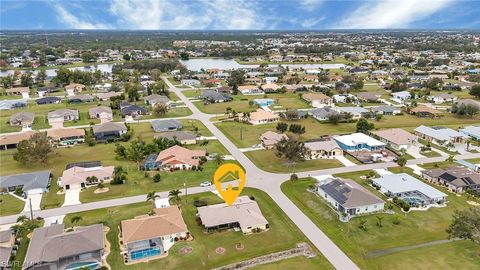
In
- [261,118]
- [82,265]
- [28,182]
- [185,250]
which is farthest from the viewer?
[261,118]

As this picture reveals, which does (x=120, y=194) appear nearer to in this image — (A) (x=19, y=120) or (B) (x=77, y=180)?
(B) (x=77, y=180)

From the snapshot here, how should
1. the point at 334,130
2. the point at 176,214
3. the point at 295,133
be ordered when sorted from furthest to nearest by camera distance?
the point at 334,130
the point at 295,133
the point at 176,214

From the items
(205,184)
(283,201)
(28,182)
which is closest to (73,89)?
(28,182)

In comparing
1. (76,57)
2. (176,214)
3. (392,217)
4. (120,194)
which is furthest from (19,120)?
(76,57)

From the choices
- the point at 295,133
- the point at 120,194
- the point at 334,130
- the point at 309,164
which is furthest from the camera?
the point at 334,130

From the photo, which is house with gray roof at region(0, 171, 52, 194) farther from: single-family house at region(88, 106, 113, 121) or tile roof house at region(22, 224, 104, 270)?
single-family house at region(88, 106, 113, 121)

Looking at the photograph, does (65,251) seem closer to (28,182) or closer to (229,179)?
(28,182)
